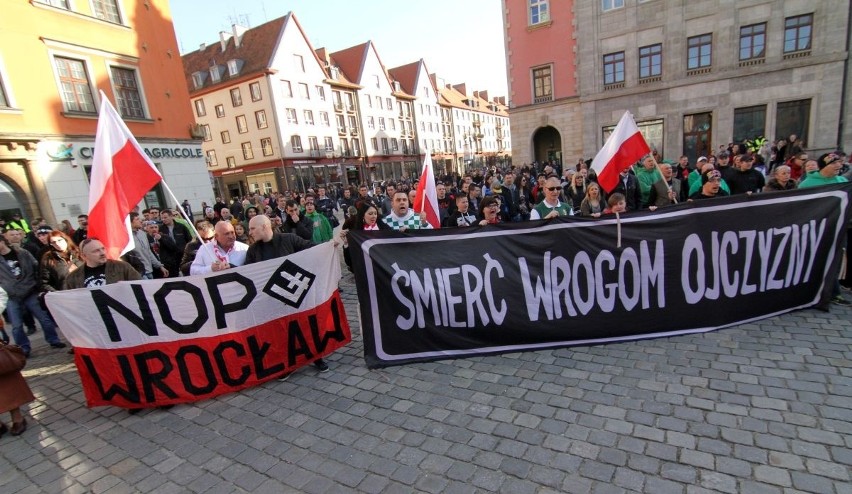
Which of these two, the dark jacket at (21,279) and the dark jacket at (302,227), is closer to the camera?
the dark jacket at (21,279)

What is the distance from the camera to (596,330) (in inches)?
175

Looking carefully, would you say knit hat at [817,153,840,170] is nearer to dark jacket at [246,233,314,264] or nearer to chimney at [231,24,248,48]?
dark jacket at [246,233,314,264]

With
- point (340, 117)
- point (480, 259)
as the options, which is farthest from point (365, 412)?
point (340, 117)

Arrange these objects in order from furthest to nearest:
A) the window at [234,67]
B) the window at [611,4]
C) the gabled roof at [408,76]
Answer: the gabled roof at [408,76] → the window at [234,67] → the window at [611,4]

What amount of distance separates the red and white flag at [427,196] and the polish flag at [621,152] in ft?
7.78

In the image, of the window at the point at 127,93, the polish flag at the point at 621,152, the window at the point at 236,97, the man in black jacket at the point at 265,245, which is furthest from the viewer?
the window at the point at 236,97

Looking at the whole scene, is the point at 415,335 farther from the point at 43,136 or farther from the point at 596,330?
the point at 43,136

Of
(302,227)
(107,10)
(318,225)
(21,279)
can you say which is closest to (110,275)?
(21,279)

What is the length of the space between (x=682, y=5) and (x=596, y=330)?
25329 mm

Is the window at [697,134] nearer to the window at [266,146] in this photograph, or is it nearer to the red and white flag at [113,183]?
the red and white flag at [113,183]

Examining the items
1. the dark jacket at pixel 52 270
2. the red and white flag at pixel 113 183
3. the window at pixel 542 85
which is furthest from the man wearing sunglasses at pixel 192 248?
the window at pixel 542 85

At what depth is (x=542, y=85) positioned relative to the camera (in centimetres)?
2719

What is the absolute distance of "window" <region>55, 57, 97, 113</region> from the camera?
1453 centimetres

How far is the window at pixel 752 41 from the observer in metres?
20.7
